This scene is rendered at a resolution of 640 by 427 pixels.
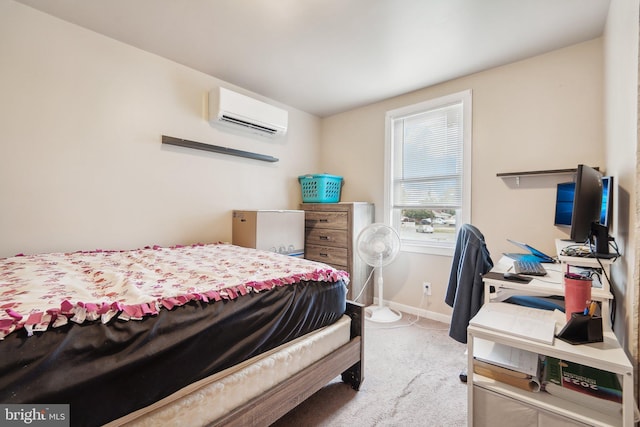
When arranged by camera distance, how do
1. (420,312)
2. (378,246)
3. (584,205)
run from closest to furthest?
1. (584,205)
2. (378,246)
3. (420,312)

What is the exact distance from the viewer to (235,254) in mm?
2068

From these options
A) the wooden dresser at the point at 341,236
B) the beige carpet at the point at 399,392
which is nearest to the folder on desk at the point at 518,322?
the beige carpet at the point at 399,392

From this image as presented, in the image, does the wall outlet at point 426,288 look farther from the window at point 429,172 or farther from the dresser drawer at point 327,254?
the dresser drawer at point 327,254

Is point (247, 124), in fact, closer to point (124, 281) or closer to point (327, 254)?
point (327, 254)

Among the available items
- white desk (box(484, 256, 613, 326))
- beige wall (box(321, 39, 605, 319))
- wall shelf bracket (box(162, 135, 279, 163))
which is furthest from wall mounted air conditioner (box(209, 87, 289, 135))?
white desk (box(484, 256, 613, 326))

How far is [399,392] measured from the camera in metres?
1.71

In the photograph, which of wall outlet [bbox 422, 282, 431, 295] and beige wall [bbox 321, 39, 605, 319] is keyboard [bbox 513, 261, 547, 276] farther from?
wall outlet [bbox 422, 282, 431, 295]

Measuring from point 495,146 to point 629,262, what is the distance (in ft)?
5.27

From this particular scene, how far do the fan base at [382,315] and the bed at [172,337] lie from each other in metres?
1.14

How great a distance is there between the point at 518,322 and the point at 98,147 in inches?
115

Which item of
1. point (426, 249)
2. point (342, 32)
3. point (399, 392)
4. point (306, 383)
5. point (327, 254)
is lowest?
point (399, 392)

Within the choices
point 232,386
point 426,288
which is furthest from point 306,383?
point 426,288

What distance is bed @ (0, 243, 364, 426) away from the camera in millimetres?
776

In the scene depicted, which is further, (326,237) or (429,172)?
(326,237)
